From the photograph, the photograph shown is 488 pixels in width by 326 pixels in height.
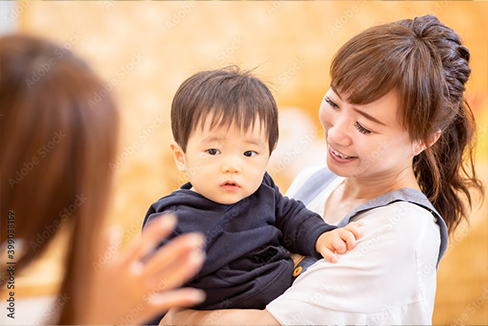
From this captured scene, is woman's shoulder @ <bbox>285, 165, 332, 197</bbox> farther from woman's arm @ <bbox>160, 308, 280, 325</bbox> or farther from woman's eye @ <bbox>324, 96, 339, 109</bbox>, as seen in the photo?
woman's arm @ <bbox>160, 308, 280, 325</bbox>

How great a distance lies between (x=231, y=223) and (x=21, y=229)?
62 centimetres

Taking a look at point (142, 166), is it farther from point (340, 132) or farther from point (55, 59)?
point (55, 59)

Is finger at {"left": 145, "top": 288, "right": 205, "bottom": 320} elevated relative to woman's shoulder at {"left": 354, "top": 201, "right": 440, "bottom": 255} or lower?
elevated

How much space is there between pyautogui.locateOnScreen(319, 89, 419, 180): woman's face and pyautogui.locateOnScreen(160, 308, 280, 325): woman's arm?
53 cm

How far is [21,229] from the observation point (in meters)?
0.86

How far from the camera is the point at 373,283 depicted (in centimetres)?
121

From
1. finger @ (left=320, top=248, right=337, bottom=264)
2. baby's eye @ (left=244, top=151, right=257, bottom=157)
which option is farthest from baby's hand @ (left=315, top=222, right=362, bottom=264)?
baby's eye @ (left=244, top=151, right=257, bottom=157)

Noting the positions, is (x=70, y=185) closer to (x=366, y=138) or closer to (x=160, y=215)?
(x=160, y=215)

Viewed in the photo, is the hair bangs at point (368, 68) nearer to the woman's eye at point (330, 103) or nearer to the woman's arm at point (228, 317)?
the woman's eye at point (330, 103)

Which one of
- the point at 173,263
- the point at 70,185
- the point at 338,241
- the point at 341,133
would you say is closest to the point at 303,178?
the point at 341,133

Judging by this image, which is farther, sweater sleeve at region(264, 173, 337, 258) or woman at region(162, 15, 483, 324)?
sweater sleeve at region(264, 173, 337, 258)

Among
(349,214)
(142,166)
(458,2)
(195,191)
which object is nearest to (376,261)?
(349,214)

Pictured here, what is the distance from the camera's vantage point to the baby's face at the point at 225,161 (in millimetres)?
1262

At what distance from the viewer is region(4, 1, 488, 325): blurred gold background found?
2.59 m
